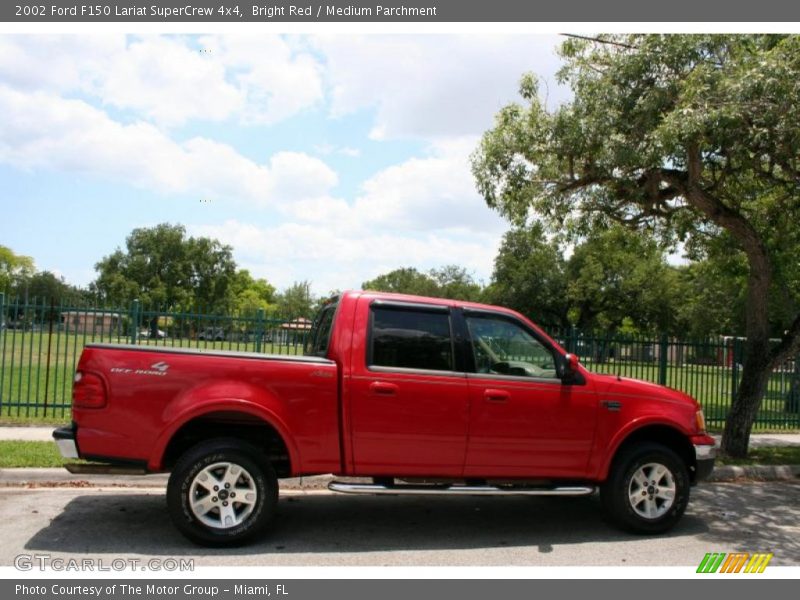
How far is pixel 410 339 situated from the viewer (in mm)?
6215

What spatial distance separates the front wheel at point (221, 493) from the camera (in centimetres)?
552

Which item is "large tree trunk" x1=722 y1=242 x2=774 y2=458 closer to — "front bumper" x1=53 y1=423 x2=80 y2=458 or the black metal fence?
the black metal fence

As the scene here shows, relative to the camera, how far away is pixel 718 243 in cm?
1406

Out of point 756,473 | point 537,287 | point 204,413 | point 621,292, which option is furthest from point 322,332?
point 537,287

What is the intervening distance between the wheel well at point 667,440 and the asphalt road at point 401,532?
66cm

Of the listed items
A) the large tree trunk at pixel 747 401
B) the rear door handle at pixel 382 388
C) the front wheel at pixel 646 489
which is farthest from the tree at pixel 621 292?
the rear door handle at pixel 382 388

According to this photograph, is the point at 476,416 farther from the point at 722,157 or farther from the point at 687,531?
the point at 722,157

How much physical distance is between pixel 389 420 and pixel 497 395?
3.24ft

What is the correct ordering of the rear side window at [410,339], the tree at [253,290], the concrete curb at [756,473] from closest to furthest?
the rear side window at [410,339] → the concrete curb at [756,473] → the tree at [253,290]

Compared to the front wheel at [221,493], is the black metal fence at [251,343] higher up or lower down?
higher up

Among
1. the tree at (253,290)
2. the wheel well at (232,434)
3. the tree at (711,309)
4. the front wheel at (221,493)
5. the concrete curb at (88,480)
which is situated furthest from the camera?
the tree at (253,290)

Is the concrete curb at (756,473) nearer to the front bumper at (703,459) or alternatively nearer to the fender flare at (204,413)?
the front bumper at (703,459)

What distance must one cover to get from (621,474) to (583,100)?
19.7ft

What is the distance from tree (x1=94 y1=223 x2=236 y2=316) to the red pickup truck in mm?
80812
